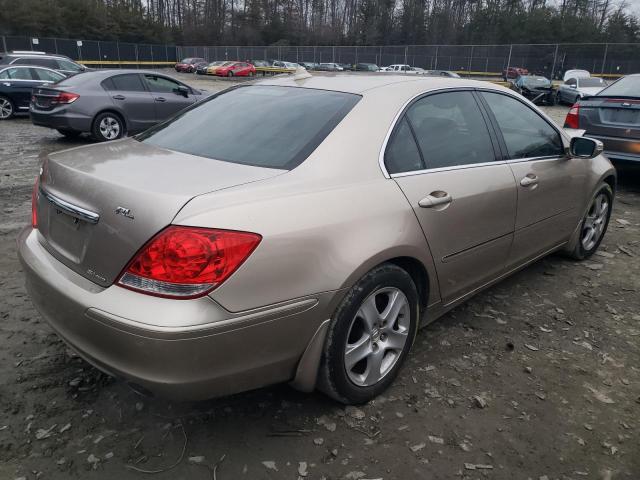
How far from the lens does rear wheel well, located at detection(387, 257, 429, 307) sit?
2.67m

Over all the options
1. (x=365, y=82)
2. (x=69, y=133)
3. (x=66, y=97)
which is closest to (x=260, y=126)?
(x=365, y=82)

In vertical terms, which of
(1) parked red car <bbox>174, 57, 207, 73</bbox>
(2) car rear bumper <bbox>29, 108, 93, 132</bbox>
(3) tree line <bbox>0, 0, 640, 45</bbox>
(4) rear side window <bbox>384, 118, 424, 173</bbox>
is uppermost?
(3) tree line <bbox>0, 0, 640, 45</bbox>

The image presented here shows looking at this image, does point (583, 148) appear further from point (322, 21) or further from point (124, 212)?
point (322, 21)

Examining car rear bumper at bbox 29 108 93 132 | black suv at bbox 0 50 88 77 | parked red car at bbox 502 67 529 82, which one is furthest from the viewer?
parked red car at bbox 502 67 529 82

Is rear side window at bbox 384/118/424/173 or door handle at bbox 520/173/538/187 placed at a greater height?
rear side window at bbox 384/118/424/173

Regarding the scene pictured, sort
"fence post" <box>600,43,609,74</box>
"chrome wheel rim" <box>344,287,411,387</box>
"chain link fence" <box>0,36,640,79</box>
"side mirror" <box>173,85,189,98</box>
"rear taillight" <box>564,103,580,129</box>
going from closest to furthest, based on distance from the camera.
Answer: "chrome wheel rim" <box>344,287,411,387</box>
"rear taillight" <box>564,103,580,129</box>
"side mirror" <box>173,85,189,98</box>
"fence post" <box>600,43,609,74</box>
"chain link fence" <box>0,36,640,79</box>

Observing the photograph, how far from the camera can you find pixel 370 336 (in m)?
2.58

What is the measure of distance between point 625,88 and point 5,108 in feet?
47.0

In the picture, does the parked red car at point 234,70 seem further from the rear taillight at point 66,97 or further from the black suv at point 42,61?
the rear taillight at point 66,97

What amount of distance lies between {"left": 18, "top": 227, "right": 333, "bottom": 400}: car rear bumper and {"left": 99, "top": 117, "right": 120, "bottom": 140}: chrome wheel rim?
8822 mm

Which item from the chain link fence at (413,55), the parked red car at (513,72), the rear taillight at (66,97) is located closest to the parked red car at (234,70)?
the chain link fence at (413,55)

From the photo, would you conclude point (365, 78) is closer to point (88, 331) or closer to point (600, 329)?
point (88, 331)

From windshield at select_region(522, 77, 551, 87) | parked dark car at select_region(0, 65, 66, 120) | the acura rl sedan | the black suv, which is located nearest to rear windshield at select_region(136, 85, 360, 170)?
the acura rl sedan

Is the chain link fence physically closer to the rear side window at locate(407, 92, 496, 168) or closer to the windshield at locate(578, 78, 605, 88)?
the windshield at locate(578, 78, 605, 88)
